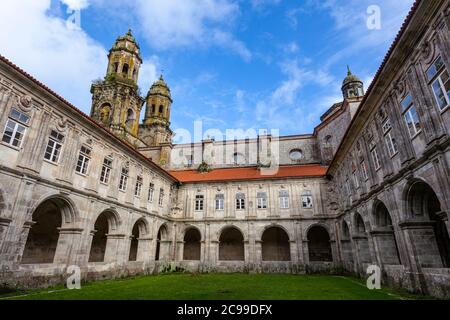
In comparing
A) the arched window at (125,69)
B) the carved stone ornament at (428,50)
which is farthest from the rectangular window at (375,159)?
the arched window at (125,69)

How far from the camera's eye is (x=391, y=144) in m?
11.0

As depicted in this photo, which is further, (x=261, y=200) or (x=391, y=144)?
(x=261, y=200)

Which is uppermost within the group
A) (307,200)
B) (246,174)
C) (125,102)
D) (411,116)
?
(125,102)

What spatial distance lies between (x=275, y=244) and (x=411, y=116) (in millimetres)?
17430

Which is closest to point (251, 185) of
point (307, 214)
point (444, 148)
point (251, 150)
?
point (307, 214)

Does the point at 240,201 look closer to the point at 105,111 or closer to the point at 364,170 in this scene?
the point at 364,170

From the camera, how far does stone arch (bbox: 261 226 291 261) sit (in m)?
23.1

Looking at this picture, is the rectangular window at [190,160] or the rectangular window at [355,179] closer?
the rectangular window at [355,179]

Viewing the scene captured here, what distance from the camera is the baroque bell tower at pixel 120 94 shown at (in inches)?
1230

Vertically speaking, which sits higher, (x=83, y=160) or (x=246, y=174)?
(x=246, y=174)

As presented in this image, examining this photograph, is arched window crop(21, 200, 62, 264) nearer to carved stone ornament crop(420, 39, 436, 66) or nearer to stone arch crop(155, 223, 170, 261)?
stone arch crop(155, 223, 170, 261)

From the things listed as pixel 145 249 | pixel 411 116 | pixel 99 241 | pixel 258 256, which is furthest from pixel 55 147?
pixel 258 256

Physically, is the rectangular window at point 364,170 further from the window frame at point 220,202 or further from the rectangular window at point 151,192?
the rectangular window at point 151,192

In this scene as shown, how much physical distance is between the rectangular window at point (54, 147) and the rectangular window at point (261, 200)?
16.2 metres
